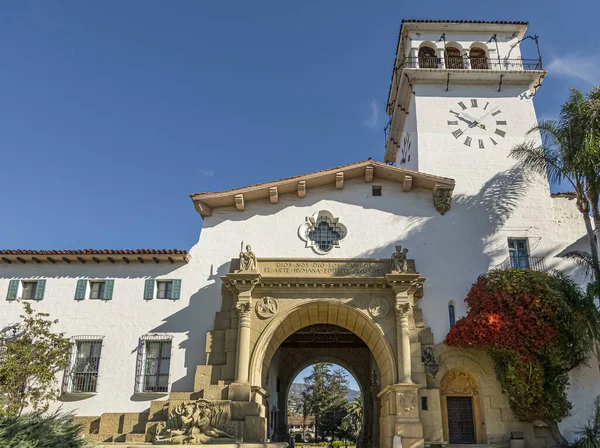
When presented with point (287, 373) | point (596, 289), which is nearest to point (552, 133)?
point (596, 289)

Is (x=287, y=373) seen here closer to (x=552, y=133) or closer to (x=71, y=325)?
(x=71, y=325)

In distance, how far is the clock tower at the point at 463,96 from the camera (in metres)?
22.2

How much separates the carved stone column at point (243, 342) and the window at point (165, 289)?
9.34 ft

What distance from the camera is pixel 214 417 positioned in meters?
16.7

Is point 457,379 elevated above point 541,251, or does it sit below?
below

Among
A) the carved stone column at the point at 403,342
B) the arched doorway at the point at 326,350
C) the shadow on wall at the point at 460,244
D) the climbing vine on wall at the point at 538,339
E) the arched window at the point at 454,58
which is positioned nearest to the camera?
the climbing vine on wall at the point at 538,339

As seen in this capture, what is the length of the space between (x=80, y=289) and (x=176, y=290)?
369cm

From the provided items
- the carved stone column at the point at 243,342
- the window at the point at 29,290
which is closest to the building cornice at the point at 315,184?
the carved stone column at the point at 243,342

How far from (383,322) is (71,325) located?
1161 centimetres

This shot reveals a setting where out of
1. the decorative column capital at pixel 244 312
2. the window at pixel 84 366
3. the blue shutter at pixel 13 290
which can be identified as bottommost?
the window at pixel 84 366

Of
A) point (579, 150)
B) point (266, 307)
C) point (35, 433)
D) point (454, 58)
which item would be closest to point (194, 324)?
point (266, 307)

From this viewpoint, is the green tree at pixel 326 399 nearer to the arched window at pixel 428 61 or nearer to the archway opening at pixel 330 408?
the archway opening at pixel 330 408

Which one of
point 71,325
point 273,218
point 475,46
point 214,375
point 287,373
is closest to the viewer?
point 214,375

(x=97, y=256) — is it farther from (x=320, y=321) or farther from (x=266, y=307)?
(x=320, y=321)
